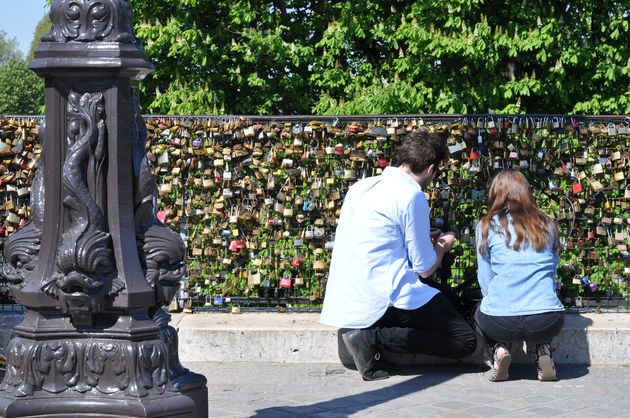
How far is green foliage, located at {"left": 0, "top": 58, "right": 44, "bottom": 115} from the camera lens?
194ft

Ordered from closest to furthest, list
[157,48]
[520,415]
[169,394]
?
1. [169,394]
2. [520,415]
3. [157,48]

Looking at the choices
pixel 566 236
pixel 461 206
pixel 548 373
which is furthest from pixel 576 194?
pixel 548 373

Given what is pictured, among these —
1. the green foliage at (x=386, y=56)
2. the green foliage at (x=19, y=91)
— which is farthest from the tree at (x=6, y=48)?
the green foliage at (x=386, y=56)

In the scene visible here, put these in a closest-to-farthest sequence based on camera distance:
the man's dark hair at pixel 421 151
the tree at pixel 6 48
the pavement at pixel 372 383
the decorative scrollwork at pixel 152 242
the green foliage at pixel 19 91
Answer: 1. the decorative scrollwork at pixel 152 242
2. the pavement at pixel 372 383
3. the man's dark hair at pixel 421 151
4. the green foliage at pixel 19 91
5. the tree at pixel 6 48

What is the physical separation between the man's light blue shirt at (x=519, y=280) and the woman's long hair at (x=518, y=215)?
1.6 inches

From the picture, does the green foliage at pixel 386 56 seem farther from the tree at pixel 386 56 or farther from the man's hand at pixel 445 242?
the man's hand at pixel 445 242

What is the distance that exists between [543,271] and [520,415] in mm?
1358

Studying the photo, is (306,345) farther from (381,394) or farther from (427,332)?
(381,394)

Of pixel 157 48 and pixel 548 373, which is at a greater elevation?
pixel 157 48

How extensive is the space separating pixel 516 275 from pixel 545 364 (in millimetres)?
623

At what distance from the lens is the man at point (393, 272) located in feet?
24.0

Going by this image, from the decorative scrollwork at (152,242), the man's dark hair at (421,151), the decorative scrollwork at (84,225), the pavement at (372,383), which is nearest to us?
the decorative scrollwork at (84,225)

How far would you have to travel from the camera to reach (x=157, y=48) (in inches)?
820

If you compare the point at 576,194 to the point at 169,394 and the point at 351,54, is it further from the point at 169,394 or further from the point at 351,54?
the point at 351,54
